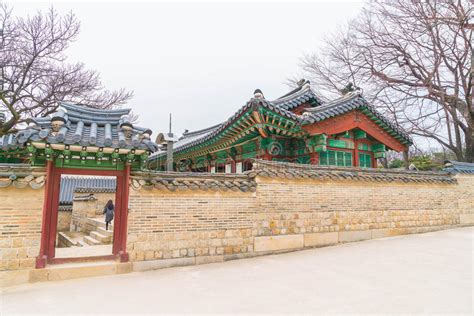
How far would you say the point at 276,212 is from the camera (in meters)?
7.36

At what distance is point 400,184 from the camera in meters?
9.55

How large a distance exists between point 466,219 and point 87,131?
44.4ft

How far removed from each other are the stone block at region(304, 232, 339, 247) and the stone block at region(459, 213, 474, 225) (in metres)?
6.38

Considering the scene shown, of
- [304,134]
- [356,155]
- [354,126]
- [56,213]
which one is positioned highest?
[354,126]

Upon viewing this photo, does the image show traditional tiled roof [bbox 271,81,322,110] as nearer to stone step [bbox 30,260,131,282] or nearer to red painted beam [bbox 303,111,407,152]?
red painted beam [bbox 303,111,407,152]

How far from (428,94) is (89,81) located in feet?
62.2

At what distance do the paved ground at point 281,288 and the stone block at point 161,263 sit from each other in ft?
0.64

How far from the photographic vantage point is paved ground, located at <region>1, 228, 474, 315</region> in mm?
4098

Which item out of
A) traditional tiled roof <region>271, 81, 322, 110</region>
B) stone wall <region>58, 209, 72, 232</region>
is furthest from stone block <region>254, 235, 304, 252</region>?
stone wall <region>58, 209, 72, 232</region>

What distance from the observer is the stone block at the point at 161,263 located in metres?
5.91

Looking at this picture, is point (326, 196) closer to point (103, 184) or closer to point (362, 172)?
point (362, 172)

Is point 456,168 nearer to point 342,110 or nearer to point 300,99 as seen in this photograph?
point 342,110

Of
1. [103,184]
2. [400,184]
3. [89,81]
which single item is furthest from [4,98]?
[400,184]

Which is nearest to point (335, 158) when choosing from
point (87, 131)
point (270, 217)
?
point (270, 217)
